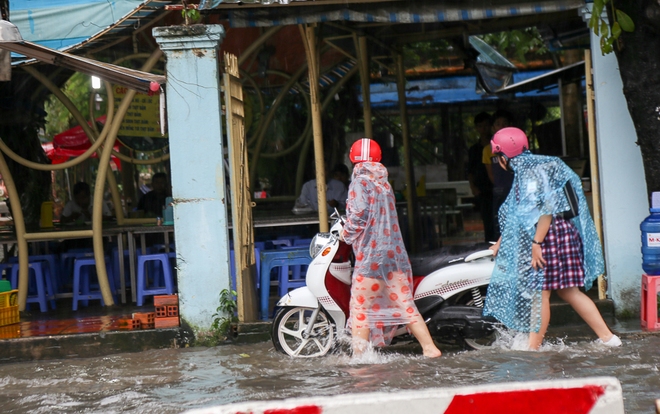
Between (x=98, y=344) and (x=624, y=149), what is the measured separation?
5.05 meters

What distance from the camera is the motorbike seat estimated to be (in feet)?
20.4

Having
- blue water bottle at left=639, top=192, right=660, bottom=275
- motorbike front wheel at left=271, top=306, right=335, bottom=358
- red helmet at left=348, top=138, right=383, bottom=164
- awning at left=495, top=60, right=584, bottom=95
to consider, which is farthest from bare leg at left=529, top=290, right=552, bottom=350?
awning at left=495, top=60, right=584, bottom=95

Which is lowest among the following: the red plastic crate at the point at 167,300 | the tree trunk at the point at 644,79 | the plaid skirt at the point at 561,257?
the red plastic crate at the point at 167,300

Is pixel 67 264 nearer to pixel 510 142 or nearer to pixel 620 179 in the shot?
pixel 510 142

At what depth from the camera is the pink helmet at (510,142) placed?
6.04 m

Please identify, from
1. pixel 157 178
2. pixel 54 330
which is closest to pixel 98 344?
pixel 54 330

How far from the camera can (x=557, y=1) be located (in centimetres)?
701

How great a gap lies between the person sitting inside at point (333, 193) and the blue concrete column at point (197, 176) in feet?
8.93

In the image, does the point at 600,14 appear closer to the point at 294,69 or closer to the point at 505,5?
the point at 505,5

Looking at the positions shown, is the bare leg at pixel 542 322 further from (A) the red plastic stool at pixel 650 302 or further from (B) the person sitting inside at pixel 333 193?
(B) the person sitting inside at pixel 333 193

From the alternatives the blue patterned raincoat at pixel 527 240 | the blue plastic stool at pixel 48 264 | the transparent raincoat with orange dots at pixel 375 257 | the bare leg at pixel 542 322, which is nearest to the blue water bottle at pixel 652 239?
the blue patterned raincoat at pixel 527 240

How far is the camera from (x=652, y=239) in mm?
6621

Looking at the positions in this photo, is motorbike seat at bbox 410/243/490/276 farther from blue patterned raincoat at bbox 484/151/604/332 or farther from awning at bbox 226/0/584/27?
awning at bbox 226/0/584/27

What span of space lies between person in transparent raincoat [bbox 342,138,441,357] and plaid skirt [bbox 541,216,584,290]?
104cm
